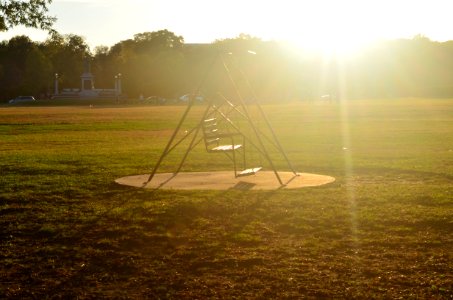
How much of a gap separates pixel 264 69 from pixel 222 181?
10851 centimetres

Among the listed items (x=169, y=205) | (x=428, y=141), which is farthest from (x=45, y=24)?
(x=169, y=205)

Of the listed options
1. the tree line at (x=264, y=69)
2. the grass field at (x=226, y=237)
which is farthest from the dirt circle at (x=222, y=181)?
the tree line at (x=264, y=69)

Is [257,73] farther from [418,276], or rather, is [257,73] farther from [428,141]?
[418,276]

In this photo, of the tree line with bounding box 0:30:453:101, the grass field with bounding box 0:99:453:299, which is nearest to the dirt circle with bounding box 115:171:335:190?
the grass field with bounding box 0:99:453:299

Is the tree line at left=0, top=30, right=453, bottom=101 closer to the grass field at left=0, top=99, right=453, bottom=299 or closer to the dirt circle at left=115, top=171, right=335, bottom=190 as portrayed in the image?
the dirt circle at left=115, top=171, right=335, bottom=190

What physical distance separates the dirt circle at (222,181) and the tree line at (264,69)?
3824 inches

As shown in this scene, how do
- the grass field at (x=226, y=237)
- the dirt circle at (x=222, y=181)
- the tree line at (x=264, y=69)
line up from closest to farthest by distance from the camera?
the grass field at (x=226, y=237) → the dirt circle at (x=222, y=181) → the tree line at (x=264, y=69)

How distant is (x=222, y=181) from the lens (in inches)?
647

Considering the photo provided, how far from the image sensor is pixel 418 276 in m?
8.43

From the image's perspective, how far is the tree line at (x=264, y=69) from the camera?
5037 inches

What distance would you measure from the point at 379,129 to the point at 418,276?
1207 inches

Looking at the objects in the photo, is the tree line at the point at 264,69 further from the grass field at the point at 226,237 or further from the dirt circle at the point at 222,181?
the grass field at the point at 226,237

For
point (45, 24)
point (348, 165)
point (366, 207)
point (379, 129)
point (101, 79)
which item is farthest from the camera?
point (101, 79)

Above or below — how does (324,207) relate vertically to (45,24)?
below
